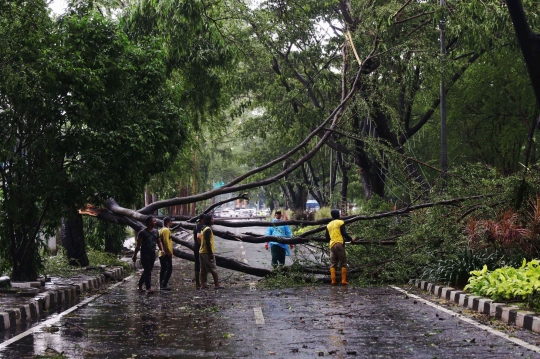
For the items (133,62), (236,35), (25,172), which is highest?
(236,35)

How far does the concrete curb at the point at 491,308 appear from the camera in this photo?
37.3ft

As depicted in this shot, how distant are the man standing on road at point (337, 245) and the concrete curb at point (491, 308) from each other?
2228 mm

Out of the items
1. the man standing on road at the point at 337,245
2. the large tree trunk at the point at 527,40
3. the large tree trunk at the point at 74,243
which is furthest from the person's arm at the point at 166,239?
the large tree trunk at the point at 527,40

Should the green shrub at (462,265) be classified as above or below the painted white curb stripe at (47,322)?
above

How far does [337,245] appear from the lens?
61.3ft

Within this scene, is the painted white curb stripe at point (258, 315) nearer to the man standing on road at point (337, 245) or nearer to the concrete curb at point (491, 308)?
the concrete curb at point (491, 308)

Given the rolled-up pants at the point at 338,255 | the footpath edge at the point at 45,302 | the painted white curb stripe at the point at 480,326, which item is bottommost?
the painted white curb stripe at the point at 480,326

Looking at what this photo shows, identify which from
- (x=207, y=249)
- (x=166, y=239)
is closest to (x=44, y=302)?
(x=166, y=239)

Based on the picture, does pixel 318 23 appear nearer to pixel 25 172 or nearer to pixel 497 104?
pixel 497 104

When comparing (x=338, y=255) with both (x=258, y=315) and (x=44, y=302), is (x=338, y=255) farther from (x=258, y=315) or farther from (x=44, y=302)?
(x=44, y=302)

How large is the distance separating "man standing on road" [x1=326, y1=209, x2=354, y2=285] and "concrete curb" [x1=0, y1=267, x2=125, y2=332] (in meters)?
5.71

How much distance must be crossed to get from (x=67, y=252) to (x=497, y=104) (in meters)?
20.0

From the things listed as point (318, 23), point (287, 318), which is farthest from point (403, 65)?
point (287, 318)

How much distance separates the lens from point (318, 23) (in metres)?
32.8
